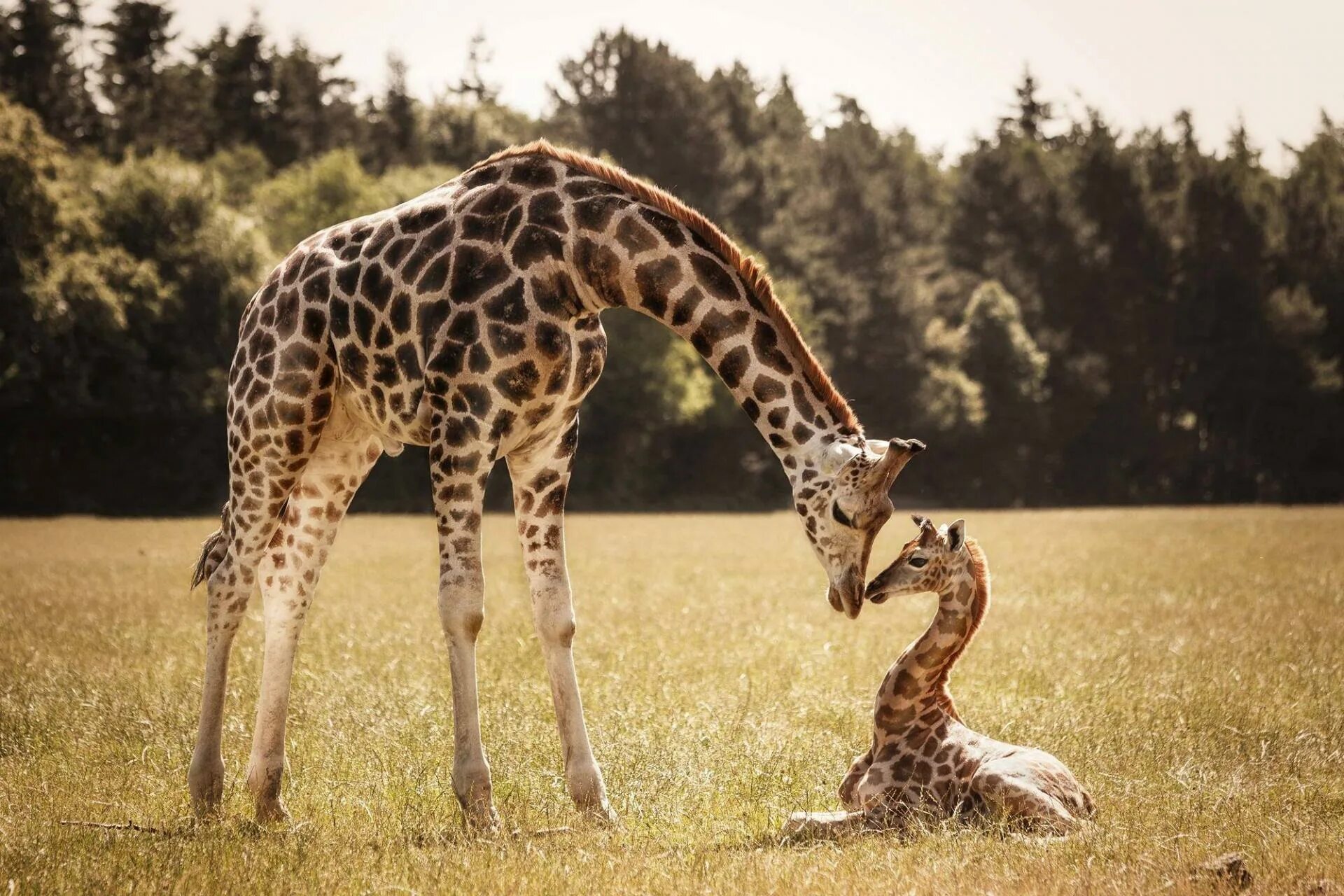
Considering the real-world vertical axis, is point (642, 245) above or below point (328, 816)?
above

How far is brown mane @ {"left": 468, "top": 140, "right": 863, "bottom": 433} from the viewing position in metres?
6.79

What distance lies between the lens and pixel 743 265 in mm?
6973

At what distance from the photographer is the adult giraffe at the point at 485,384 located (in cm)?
679

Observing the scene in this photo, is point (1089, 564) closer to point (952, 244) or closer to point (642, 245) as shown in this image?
point (642, 245)

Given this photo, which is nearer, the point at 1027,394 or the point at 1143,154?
the point at 1027,394

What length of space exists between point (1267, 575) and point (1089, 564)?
378cm

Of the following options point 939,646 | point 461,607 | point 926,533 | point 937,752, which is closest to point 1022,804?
point 937,752

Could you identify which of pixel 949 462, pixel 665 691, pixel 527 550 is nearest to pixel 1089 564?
pixel 665 691

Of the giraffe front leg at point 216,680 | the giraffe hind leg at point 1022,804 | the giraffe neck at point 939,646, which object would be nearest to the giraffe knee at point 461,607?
the giraffe front leg at point 216,680

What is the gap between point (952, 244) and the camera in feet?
226

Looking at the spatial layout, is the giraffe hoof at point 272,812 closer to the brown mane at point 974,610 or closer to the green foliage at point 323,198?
the brown mane at point 974,610

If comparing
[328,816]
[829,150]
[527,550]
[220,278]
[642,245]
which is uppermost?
[829,150]

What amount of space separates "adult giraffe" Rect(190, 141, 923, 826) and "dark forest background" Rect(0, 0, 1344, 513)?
36.1m

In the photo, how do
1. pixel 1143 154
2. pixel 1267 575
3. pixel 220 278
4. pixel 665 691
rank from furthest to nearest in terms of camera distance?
pixel 1143 154 < pixel 220 278 < pixel 1267 575 < pixel 665 691
